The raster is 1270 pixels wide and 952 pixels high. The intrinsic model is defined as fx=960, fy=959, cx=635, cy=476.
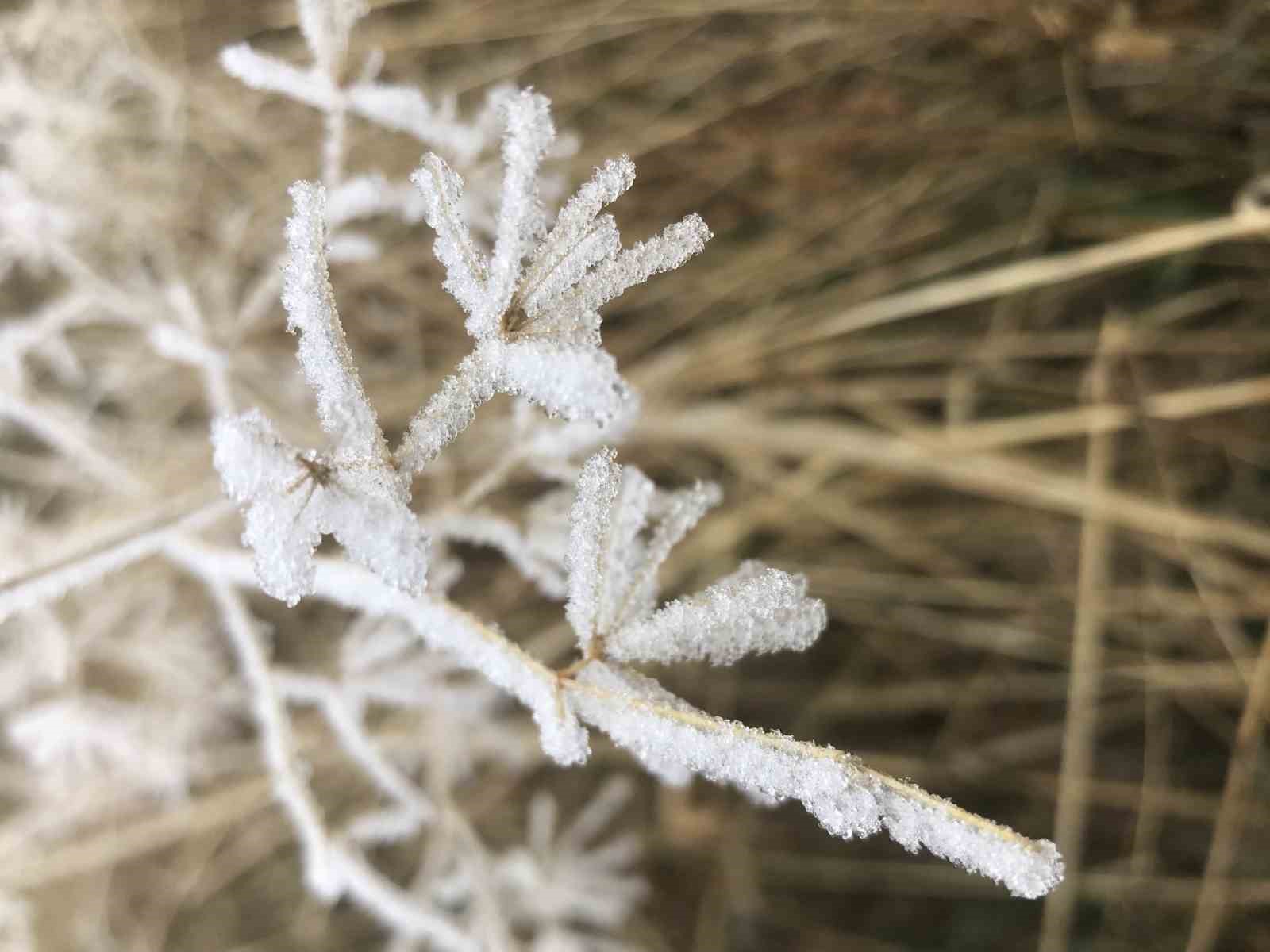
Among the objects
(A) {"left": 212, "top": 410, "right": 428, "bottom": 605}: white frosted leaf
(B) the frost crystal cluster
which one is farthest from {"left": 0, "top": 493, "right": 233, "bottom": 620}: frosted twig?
(A) {"left": 212, "top": 410, "right": 428, "bottom": 605}: white frosted leaf

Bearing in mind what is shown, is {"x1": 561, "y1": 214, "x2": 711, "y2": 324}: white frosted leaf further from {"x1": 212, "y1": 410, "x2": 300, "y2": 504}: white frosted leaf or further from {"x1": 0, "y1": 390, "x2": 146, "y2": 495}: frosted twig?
{"x1": 0, "y1": 390, "x2": 146, "y2": 495}: frosted twig

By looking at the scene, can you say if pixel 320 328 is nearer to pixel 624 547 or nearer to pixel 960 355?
pixel 624 547

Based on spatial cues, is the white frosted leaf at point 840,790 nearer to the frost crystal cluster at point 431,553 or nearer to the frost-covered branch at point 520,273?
the frost crystal cluster at point 431,553

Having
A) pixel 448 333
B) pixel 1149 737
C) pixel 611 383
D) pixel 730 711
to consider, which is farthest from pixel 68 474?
pixel 1149 737

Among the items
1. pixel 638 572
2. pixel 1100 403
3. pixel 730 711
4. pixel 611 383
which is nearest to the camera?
pixel 611 383

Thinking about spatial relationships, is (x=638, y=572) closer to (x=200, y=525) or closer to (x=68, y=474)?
(x=200, y=525)

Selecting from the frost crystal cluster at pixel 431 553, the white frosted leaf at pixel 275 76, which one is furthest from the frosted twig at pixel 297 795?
the white frosted leaf at pixel 275 76
